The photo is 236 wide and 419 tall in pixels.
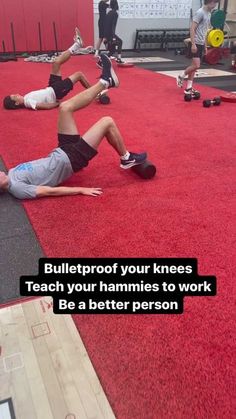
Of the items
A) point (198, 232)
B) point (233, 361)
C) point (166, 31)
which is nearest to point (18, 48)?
point (166, 31)

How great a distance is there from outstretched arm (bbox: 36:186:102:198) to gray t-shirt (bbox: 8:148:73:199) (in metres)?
0.05

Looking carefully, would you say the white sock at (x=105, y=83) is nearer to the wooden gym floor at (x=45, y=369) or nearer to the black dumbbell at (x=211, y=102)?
the wooden gym floor at (x=45, y=369)

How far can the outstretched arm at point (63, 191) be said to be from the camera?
2270 millimetres

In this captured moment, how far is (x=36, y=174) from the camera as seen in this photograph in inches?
90.6

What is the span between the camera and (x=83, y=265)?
5.69ft

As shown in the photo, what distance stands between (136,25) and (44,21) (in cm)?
247

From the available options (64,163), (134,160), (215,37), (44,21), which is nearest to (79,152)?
(64,163)

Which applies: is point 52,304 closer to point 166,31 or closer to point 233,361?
point 233,361

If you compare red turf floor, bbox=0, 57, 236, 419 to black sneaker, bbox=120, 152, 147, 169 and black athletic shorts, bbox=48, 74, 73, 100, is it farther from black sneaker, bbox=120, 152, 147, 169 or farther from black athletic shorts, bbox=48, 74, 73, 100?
black athletic shorts, bbox=48, 74, 73, 100

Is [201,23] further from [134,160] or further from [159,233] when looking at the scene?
[159,233]

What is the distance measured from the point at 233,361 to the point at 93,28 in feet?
30.7

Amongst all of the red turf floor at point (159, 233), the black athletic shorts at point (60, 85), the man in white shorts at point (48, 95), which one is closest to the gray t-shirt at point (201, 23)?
the red turf floor at point (159, 233)

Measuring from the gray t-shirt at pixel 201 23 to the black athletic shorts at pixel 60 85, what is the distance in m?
1.87

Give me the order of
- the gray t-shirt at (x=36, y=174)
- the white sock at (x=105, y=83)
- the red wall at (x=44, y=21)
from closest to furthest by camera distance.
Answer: the gray t-shirt at (x=36, y=174), the white sock at (x=105, y=83), the red wall at (x=44, y=21)
